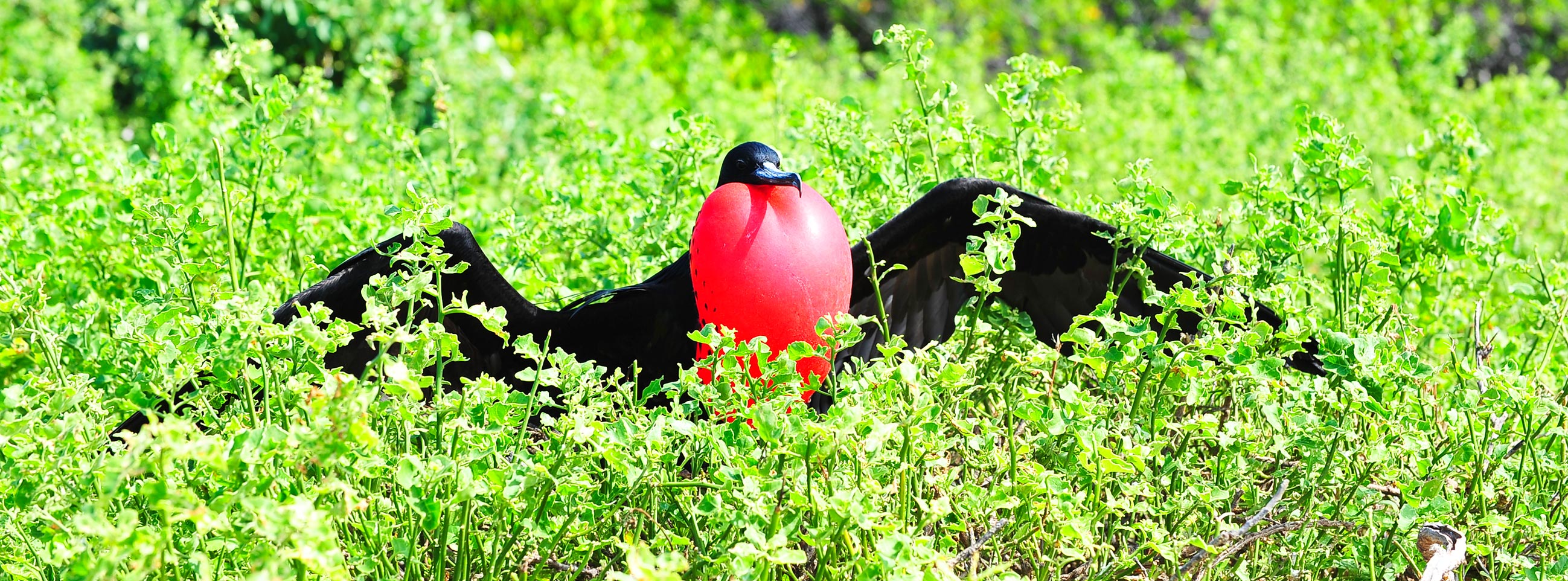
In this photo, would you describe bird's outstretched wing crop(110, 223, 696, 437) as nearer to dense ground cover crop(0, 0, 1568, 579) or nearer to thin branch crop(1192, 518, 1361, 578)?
dense ground cover crop(0, 0, 1568, 579)

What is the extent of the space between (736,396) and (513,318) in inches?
24.9

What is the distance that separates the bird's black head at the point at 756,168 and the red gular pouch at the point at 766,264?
0.06 ft

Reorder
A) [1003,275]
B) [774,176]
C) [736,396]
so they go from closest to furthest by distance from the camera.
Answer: [736,396]
[774,176]
[1003,275]

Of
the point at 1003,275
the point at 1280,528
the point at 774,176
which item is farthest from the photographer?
the point at 1003,275

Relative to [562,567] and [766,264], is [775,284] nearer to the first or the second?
[766,264]

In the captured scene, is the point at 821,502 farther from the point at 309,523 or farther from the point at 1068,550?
the point at 309,523

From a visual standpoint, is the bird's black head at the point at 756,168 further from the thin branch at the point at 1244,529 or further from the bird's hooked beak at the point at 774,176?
the thin branch at the point at 1244,529

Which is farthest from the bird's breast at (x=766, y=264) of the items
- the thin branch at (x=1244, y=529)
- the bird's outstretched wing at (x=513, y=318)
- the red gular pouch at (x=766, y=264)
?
the thin branch at (x=1244, y=529)

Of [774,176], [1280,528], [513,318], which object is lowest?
[1280,528]

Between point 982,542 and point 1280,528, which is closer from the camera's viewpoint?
point 982,542

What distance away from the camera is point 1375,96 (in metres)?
4.89

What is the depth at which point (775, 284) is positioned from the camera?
186cm

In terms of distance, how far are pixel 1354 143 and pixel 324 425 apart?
144cm

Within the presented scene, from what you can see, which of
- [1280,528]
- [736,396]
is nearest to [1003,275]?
[1280,528]
